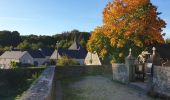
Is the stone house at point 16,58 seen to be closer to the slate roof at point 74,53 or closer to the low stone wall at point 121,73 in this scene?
the slate roof at point 74,53

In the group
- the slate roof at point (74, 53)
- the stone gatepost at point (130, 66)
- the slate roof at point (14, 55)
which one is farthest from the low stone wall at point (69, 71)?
the slate roof at point (14, 55)

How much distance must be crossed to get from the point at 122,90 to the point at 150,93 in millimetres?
2919

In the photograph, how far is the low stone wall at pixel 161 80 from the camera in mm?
19703

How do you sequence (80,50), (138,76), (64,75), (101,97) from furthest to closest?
(80,50), (64,75), (138,76), (101,97)

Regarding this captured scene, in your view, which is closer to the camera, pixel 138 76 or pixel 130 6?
pixel 138 76

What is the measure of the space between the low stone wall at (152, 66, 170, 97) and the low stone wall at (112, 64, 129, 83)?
5.82 m

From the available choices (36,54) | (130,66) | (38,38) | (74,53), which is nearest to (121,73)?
(130,66)

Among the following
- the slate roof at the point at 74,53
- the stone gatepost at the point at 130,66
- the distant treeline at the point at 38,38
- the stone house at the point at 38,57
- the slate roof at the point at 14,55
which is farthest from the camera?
the distant treeline at the point at 38,38

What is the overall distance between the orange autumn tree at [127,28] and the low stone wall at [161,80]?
11747mm

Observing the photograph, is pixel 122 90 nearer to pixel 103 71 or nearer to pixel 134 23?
pixel 134 23

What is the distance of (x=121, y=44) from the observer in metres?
34.1

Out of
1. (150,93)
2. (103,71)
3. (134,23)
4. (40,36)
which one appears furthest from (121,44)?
(40,36)

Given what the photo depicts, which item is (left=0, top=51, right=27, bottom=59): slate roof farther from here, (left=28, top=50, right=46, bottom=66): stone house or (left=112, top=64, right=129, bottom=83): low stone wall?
(left=112, top=64, right=129, bottom=83): low stone wall

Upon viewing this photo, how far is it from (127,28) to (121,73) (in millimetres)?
6120
